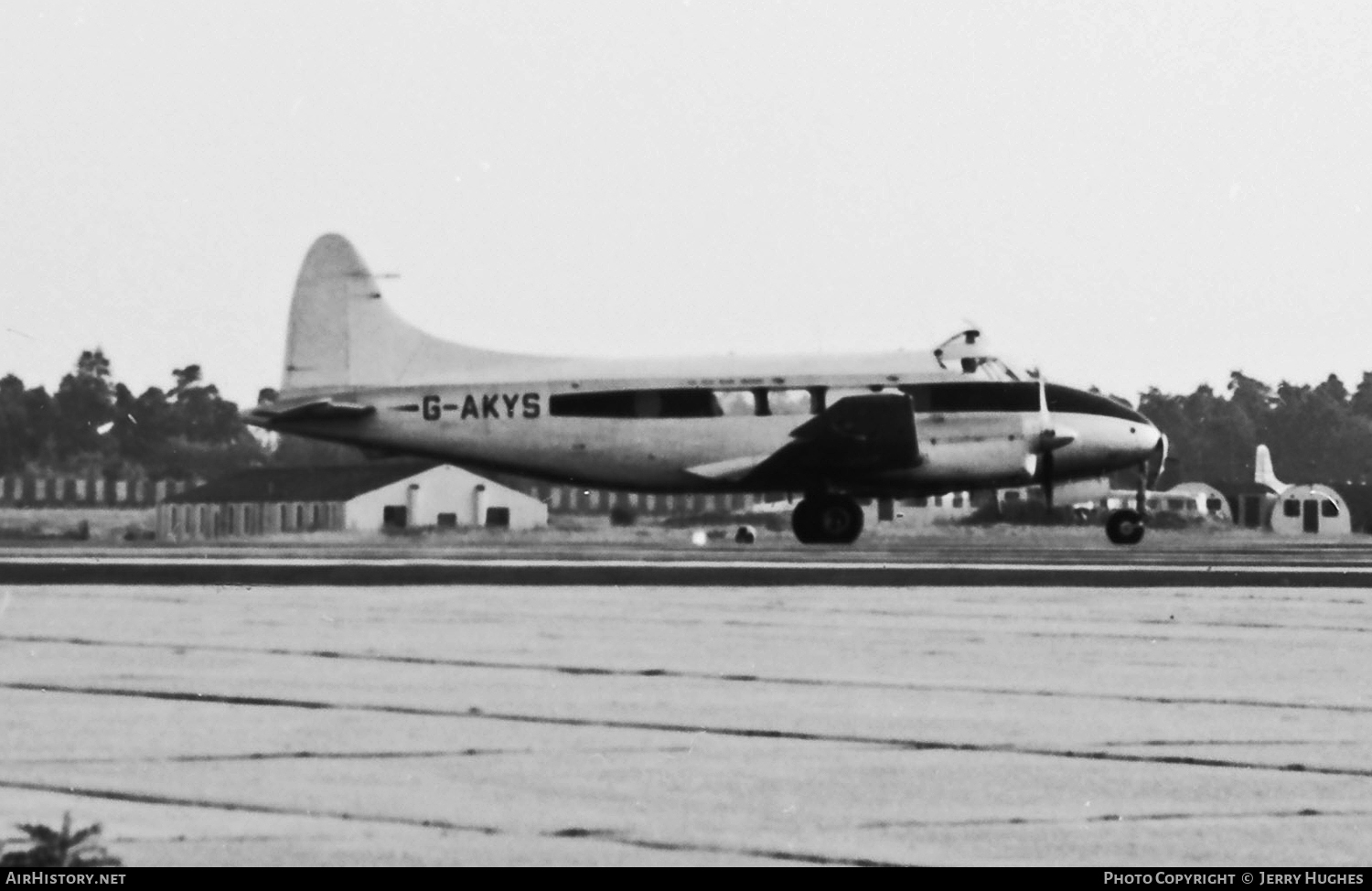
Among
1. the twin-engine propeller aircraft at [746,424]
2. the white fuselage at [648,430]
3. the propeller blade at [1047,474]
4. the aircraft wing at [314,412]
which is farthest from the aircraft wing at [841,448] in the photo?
the aircraft wing at [314,412]

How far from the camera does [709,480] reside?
43.6 meters

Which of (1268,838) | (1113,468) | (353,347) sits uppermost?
(353,347)

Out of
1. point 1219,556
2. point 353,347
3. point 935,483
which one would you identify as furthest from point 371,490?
point 1219,556

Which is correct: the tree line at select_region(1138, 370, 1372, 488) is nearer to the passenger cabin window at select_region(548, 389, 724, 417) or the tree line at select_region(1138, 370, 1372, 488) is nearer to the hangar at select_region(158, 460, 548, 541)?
the hangar at select_region(158, 460, 548, 541)

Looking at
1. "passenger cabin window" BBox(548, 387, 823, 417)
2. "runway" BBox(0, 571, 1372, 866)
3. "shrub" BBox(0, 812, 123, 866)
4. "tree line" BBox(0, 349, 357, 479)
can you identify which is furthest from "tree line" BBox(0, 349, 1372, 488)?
"shrub" BBox(0, 812, 123, 866)

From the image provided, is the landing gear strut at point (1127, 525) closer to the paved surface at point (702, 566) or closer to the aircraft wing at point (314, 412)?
the paved surface at point (702, 566)

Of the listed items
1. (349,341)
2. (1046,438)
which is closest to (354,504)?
(349,341)

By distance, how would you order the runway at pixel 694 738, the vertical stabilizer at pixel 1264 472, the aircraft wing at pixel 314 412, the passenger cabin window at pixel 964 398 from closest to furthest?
the runway at pixel 694 738 → the passenger cabin window at pixel 964 398 → the aircraft wing at pixel 314 412 → the vertical stabilizer at pixel 1264 472

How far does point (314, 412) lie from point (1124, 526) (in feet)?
62.3

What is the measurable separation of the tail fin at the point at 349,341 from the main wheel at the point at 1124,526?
47.1 feet

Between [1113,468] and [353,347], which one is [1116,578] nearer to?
[1113,468]

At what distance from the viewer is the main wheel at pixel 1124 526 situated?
4475cm

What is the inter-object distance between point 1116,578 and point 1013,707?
15875mm

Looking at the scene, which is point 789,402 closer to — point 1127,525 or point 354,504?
point 1127,525
